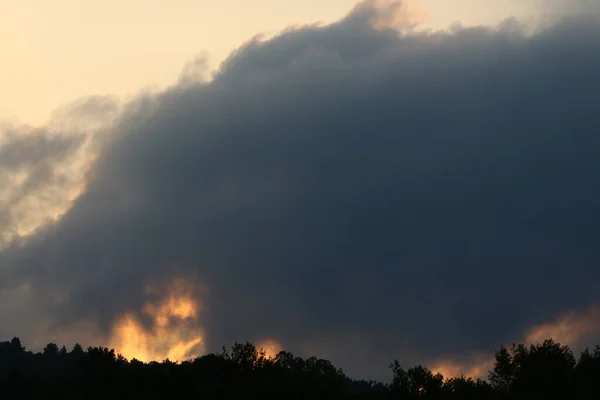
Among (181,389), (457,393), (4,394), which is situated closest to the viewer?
(181,389)

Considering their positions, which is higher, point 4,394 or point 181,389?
point 4,394

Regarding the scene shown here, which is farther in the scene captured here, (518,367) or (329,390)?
(518,367)

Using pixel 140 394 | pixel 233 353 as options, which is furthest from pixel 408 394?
pixel 140 394

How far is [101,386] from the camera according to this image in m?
186

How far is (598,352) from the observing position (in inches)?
7180

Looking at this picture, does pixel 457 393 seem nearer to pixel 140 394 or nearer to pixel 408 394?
pixel 408 394

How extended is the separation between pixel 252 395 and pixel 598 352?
233ft

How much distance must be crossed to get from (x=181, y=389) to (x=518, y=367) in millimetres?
77280

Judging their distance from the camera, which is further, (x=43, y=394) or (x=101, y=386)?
(x=101, y=386)

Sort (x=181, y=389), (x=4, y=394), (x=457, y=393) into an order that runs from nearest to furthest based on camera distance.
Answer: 1. (x=181, y=389)
2. (x=457, y=393)
3. (x=4, y=394)

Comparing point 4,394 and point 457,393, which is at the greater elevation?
point 4,394

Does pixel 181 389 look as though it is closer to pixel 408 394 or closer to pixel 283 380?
pixel 283 380

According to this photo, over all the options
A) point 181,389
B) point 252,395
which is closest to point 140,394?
point 181,389

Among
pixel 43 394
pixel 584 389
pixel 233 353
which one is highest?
pixel 233 353
